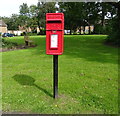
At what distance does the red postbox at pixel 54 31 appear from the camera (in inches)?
142

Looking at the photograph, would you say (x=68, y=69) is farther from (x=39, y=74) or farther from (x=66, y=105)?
(x=66, y=105)

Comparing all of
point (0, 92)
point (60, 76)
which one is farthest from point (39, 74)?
point (0, 92)

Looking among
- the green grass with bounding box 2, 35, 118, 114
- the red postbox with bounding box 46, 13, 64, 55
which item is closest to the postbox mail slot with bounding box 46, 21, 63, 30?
the red postbox with bounding box 46, 13, 64, 55

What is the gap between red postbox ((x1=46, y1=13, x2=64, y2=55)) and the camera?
3608mm

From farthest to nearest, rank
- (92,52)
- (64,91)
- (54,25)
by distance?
(92,52)
(64,91)
(54,25)

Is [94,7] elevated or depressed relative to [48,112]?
elevated

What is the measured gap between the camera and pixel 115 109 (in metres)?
3.45

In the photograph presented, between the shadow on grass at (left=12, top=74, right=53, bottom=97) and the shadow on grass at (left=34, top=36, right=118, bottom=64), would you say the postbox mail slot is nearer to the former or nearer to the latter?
the shadow on grass at (left=12, top=74, right=53, bottom=97)

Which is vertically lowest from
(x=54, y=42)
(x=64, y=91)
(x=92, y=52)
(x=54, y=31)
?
(x=64, y=91)

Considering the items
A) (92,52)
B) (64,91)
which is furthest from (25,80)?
(92,52)

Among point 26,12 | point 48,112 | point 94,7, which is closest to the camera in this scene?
point 48,112

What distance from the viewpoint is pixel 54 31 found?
144 inches

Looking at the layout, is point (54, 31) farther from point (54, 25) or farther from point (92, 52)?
point (92, 52)

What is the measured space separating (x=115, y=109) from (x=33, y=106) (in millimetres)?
1776
